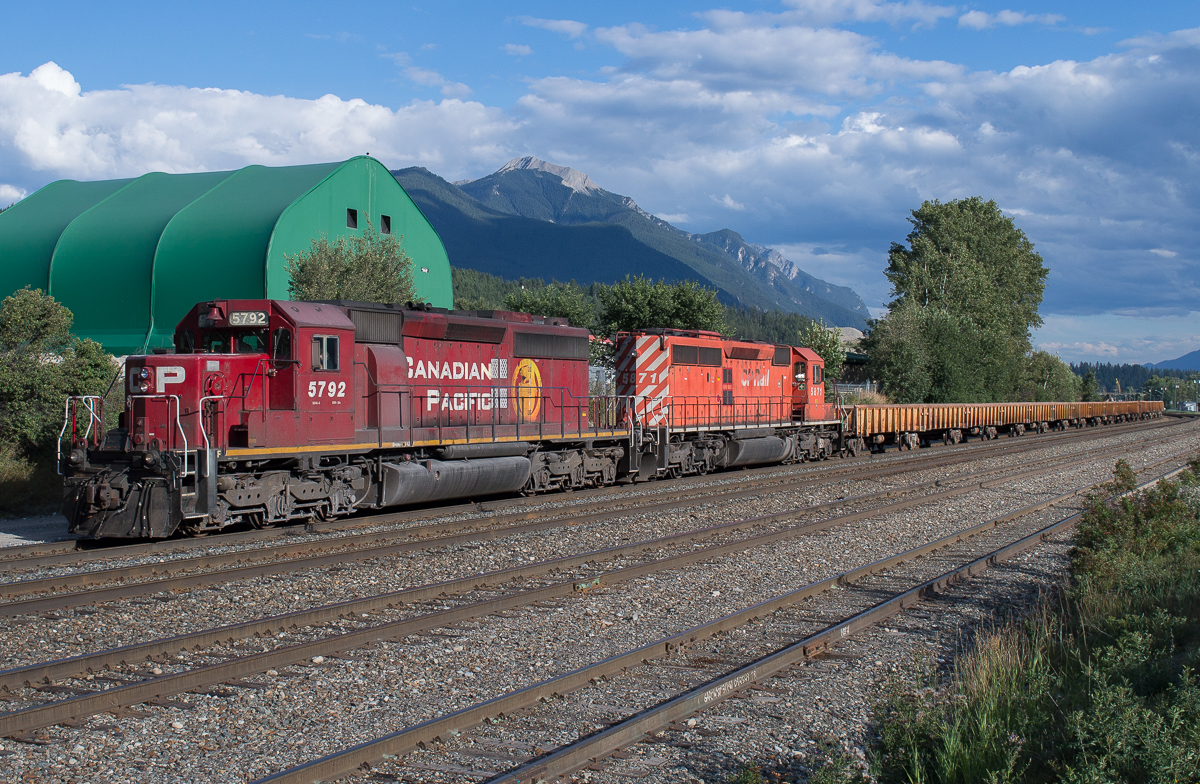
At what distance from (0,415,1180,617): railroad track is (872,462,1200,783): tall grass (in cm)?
684

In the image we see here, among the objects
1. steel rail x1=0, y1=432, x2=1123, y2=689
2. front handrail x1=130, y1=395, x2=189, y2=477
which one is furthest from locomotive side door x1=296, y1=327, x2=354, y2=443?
steel rail x1=0, y1=432, x2=1123, y2=689

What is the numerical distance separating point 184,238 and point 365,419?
26.2m

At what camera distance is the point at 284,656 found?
6629 millimetres

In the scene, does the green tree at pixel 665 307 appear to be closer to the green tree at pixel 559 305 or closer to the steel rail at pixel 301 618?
the green tree at pixel 559 305

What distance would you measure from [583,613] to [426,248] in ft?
116

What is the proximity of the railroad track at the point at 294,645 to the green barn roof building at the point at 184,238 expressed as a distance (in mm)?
26181

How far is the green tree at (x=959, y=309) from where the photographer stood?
165 ft

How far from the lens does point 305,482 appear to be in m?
13.1

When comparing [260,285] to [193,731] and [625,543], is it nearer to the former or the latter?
[625,543]

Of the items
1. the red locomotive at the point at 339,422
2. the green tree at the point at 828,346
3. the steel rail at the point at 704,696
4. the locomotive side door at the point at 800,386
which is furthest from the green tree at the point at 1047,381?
the steel rail at the point at 704,696

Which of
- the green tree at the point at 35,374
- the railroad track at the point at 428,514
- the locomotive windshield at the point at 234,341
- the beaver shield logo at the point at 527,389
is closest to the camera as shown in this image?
the railroad track at the point at 428,514

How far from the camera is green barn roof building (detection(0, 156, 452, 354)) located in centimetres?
3456

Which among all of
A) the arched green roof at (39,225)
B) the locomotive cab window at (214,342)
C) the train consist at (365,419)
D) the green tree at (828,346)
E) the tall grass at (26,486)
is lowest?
the tall grass at (26,486)

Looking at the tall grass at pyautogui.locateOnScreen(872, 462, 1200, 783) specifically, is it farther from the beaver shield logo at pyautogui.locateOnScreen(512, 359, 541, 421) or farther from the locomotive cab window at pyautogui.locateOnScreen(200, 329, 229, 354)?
the locomotive cab window at pyautogui.locateOnScreen(200, 329, 229, 354)
